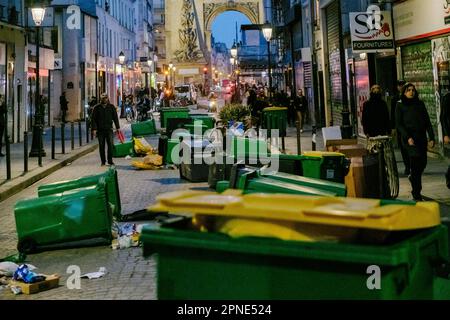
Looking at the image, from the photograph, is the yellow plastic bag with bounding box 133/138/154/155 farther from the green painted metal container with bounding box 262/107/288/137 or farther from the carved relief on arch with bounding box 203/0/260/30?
the carved relief on arch with bounding box 203/0/260/30

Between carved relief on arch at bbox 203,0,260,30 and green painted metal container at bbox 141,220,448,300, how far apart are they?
83590 mm

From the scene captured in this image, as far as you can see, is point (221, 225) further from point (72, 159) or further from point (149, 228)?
point (72, 159)

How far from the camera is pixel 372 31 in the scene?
53.1ft

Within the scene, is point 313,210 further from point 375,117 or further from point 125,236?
point 375,117

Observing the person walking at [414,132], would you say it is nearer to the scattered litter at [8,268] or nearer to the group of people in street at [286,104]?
the scattered litter at [8,268]

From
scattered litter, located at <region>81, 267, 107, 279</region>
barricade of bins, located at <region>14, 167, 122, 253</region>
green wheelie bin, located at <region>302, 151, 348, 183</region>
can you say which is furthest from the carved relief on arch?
scattered litter, located at <region>81, 267, 107, 279</region>

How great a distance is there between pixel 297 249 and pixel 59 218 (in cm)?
503

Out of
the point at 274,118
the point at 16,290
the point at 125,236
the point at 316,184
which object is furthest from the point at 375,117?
the point at 274,118

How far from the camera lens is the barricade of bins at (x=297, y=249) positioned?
2.88m

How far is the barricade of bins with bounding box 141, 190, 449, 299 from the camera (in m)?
2.88

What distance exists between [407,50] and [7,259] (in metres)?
12.5

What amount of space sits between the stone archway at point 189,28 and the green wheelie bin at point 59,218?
243 feet
